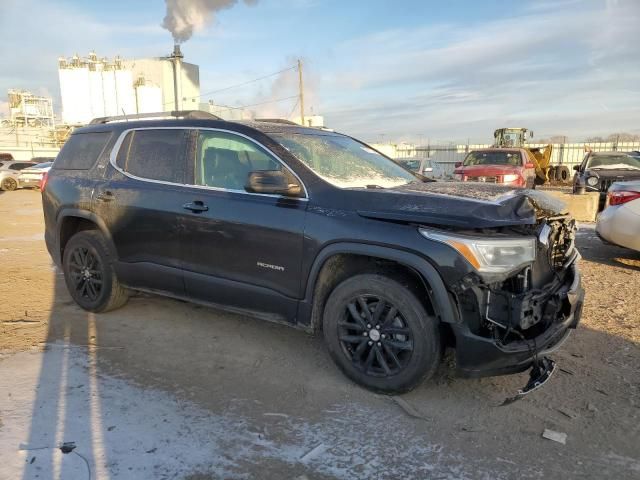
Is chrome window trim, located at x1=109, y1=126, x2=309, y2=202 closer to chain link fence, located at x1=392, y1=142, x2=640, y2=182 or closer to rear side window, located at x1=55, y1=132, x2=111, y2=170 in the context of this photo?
rear side window, located at x1=55, y1=132, x2=111, y2=170

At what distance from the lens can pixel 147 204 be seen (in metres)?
4.29

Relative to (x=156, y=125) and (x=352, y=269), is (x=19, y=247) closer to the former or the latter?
(x=156, y=125)

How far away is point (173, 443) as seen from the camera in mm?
2805

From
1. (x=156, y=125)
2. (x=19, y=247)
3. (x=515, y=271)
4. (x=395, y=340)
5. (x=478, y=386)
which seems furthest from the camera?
(x=19, y=247)

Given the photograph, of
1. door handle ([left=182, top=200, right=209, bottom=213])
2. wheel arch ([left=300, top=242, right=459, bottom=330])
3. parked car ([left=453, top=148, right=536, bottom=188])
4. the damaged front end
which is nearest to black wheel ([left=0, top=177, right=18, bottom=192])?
parked car ([left=453, top=148, right=536, bottom=188])

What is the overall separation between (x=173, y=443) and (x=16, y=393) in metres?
1.34

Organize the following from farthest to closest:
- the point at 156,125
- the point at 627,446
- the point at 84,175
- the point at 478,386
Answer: the point at 84,175 → the point at 156,125 → the point at 478,386 → the point at 627,446

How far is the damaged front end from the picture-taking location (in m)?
2.94

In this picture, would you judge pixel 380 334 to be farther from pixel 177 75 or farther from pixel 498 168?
pixel 177 75

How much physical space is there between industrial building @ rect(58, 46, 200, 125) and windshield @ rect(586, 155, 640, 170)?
150ft

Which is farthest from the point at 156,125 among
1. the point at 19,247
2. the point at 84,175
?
the point at 19,247

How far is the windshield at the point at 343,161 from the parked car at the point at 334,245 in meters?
0.02

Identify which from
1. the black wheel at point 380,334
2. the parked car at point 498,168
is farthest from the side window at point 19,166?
the black wheel at point 380,334

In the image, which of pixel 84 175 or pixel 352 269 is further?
pixel 84 175
